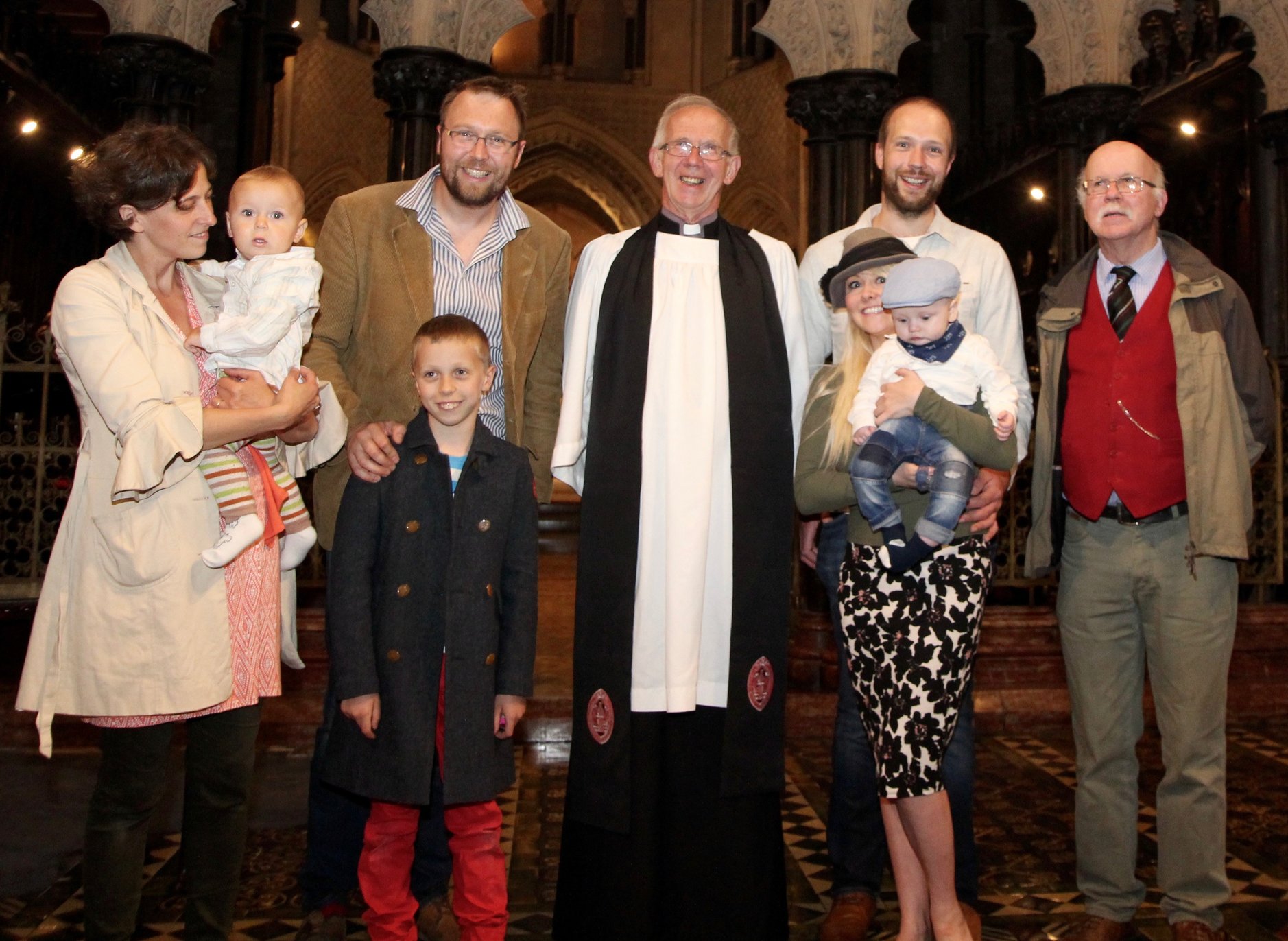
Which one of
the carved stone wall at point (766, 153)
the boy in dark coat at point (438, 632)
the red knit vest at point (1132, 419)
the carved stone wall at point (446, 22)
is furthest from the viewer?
the carved stone wall at point (766, 153)

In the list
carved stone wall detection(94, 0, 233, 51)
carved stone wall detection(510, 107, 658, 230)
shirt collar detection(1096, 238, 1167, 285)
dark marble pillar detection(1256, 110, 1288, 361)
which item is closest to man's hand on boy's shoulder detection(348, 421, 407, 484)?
shirt collar detection(1096, 238, 1167, 285)

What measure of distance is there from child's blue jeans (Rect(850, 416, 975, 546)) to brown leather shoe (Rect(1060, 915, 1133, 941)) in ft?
3.71

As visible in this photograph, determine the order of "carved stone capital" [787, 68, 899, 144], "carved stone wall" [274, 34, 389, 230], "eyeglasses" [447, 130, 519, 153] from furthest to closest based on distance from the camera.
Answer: "carved stone wall" [274, 34, 389, 230], "carved stone capital" [787, 68, 899, 144], "eyeglasses" [447, 130, 519, 153]

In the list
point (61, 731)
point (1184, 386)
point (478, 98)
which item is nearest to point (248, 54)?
point (61, 731)

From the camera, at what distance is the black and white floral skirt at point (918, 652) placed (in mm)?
2443

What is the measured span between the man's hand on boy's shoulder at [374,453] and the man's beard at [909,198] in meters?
1.29

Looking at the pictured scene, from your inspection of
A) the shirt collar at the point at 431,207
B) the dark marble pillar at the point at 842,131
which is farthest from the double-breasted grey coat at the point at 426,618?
the dark marble pillar at the point at 842,131

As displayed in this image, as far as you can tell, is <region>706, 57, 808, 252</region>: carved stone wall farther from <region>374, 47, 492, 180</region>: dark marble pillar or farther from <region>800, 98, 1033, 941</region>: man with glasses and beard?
<region>800, 98, 1033, 941</region>: man with glasses and beard

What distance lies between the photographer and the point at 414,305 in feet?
8.93

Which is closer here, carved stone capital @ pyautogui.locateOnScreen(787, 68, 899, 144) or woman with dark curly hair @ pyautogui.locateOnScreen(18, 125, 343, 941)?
woman with dark curly hair @ pyautogui.locateOnScreen(18, 125, 343, 941)

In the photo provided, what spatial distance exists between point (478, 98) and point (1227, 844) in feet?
10.0

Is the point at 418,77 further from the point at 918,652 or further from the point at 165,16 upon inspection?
the point at 918,652

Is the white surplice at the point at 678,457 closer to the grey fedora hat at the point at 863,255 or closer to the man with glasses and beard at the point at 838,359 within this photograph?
the grey fedora hat at the point at 863,255

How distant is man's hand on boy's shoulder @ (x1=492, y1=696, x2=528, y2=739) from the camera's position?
248 cm
